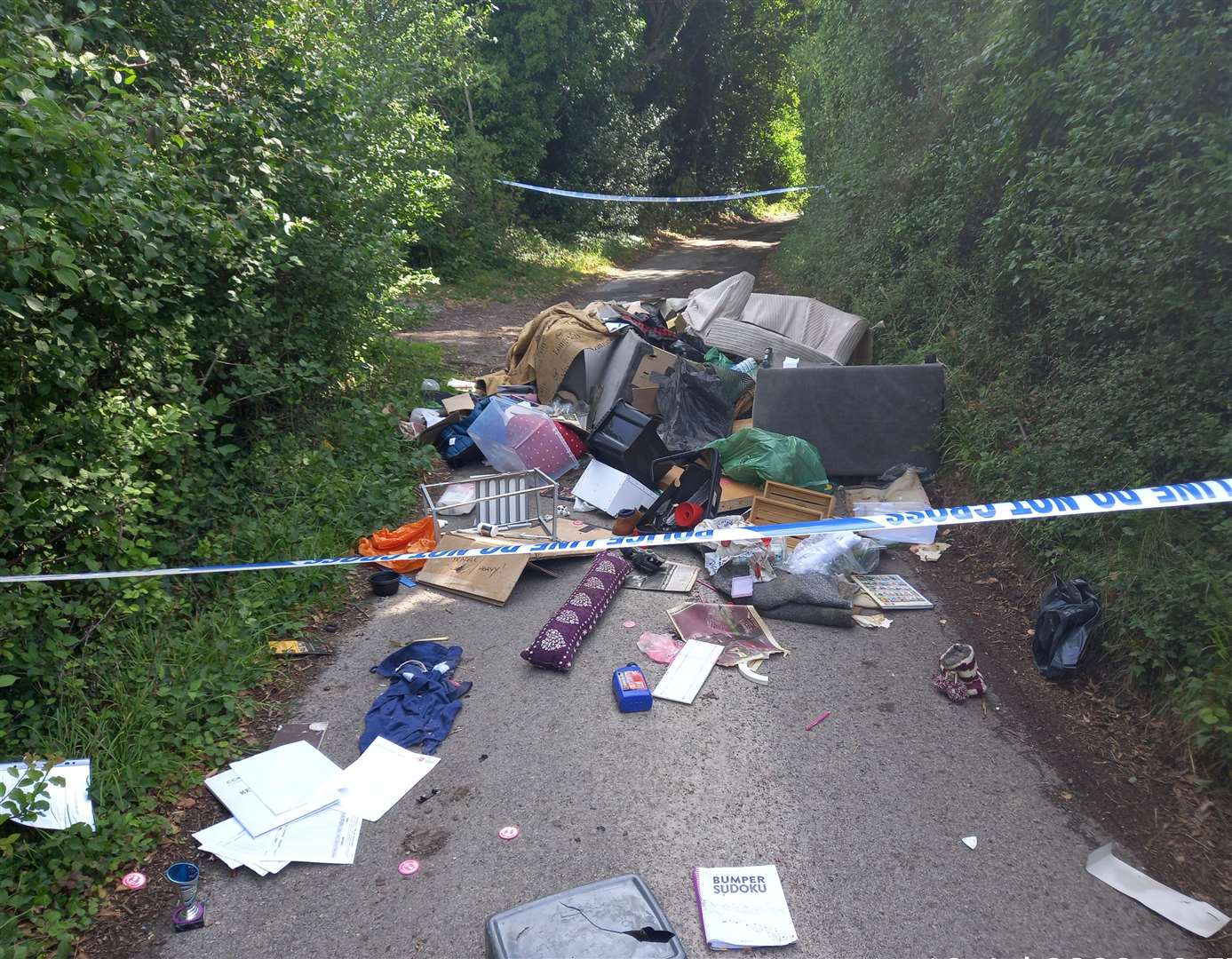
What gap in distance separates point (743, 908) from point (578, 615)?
6.90 ft

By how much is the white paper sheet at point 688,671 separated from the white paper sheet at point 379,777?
1235mm

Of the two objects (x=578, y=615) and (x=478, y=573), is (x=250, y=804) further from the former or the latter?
(x=478, y=573)

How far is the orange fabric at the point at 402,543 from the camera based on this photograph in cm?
554

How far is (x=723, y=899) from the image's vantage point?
291 centimetres

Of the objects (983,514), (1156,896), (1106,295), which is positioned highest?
(1106,295)

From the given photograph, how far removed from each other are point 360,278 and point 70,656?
417 centimetres

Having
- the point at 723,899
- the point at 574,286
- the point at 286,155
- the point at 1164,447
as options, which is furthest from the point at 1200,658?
the point at 574,286

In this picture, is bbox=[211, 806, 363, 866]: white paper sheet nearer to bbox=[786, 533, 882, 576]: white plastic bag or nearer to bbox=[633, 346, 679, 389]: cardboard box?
bbox=[786, 533, 882, 576]: white plastic bag

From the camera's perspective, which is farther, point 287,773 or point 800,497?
point 800,497

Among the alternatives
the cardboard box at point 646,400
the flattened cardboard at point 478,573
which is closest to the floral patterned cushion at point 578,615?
the flattened cardboard at point 478,573

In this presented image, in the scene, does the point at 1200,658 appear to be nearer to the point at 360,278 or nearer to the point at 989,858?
the point at 989,858

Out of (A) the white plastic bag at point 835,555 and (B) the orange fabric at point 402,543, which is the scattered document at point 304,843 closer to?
(B) the orange fabric at point 402,543

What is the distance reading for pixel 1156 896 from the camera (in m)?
2.94

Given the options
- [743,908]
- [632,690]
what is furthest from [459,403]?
[743,908]
